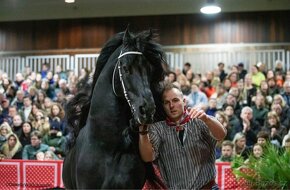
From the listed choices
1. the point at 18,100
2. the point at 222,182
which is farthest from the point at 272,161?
the point at 18,100

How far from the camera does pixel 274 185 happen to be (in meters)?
3.87

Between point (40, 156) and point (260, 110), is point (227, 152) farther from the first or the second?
point (40, 156)

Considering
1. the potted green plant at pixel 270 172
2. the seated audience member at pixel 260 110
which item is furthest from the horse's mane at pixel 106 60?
the seated audience member at pixel 260 110

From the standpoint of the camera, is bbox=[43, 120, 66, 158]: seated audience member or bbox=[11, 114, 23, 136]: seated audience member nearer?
bbox=[43, 120, 66, 158]: seated audience member

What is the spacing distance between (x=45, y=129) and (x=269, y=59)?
26.2 feet

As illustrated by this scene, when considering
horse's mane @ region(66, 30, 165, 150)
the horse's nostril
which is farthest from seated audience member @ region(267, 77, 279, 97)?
the horse's nostril

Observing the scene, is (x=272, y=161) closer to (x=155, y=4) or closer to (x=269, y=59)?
(x=269, y=59)

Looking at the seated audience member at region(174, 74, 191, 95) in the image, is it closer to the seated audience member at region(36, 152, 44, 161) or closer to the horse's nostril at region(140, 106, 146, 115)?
the seated audience member at region(36, 152, 44, 161)

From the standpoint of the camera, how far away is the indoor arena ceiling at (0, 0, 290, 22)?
16250mm

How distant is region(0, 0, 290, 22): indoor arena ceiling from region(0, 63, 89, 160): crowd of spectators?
265 cm

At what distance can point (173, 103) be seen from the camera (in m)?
3.92

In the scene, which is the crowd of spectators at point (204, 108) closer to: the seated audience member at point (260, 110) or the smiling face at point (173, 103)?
the seated audience member at point (260, 110)

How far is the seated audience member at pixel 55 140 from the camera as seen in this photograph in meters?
9.10

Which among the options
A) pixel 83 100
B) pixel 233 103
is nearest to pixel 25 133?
pixel 233 103
